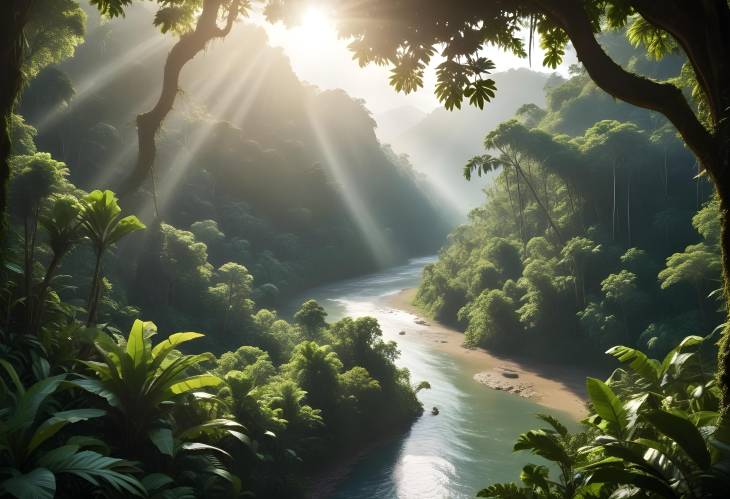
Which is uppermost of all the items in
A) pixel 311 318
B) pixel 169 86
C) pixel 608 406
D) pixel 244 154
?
pixel 244 154

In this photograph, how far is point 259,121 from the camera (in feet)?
238

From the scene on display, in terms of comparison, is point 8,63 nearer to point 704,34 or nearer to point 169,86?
point 169,86

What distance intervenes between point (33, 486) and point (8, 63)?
364 centimetres

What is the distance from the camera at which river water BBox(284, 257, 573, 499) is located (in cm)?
Result: 1512

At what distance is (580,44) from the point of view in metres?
3.55

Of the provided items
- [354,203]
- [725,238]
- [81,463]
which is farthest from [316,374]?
[354,203]

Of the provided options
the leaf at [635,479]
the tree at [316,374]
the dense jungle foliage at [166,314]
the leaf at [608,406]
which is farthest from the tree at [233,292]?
the leaf at [635,479]

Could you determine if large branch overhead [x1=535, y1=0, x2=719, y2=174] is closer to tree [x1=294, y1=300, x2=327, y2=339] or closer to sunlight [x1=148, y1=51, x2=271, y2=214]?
tree [x1=294, y1=300, x2=327, y2=339]

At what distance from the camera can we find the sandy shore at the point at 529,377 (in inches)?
873

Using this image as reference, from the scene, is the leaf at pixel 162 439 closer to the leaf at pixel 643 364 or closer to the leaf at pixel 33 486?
the leaf at pixel 33 486

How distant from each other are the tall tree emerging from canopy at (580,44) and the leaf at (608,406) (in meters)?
0.94

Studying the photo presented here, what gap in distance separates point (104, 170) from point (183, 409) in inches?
1453

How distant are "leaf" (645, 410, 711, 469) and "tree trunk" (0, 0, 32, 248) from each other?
5.93 meters

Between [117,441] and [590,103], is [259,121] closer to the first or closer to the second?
[590,103]
